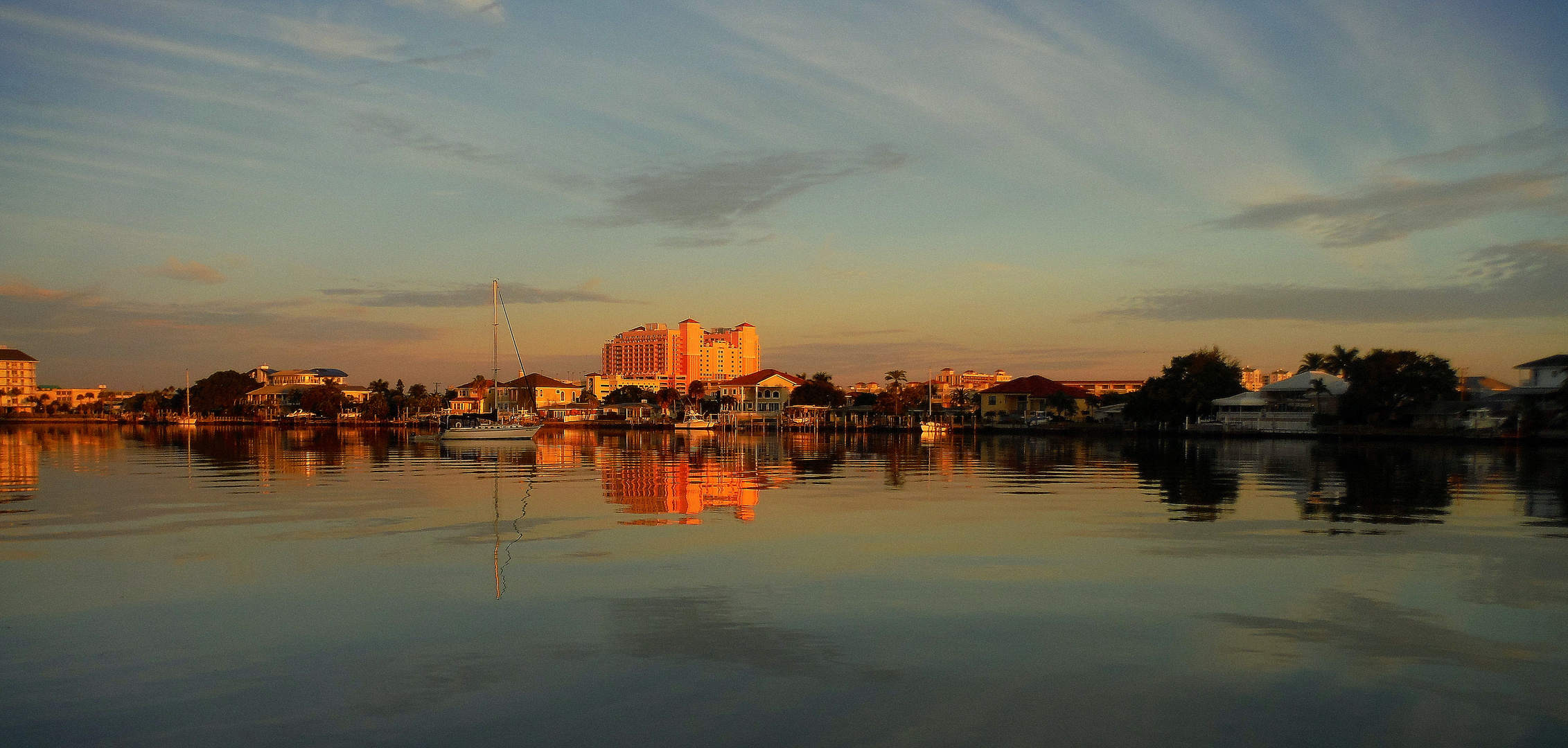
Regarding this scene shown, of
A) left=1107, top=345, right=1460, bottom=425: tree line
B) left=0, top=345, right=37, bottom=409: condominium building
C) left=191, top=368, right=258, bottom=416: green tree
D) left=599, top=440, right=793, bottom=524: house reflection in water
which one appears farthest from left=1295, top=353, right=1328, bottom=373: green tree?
left=0, top=345, right=37, bottom=409: condominium building

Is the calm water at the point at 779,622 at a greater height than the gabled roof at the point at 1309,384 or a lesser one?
lesser

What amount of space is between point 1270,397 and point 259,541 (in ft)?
255

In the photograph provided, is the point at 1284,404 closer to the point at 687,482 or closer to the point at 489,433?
the point at 489,433

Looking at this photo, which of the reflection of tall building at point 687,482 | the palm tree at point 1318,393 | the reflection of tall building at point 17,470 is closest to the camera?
the reflection of tall building at point 687,482

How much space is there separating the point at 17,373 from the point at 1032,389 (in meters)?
179

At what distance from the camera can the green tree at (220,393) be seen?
143625 mm

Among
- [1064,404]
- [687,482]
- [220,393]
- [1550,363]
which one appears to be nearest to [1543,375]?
[1550,363]

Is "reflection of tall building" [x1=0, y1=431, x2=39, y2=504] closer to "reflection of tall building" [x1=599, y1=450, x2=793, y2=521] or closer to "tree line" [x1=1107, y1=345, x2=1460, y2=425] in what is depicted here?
"reflection of tall building" [x1=599, y1=450, x2=793, y2=521]

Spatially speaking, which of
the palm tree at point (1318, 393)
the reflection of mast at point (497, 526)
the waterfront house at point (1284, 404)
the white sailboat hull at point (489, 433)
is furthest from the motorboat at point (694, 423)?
the reflection of mast at point (497, 526)

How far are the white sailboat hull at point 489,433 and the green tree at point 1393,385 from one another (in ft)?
179

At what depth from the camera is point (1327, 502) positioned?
2158cm

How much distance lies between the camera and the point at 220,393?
144m

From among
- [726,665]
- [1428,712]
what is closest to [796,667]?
[726,665]

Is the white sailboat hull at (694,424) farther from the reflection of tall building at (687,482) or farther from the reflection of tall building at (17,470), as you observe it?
the reflection of tall building at (687,482)
